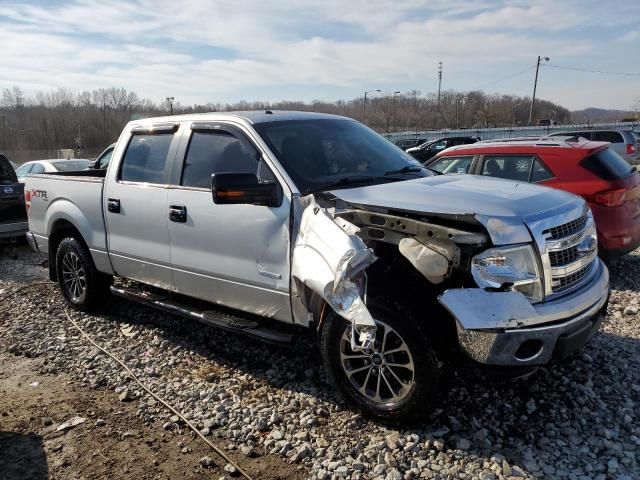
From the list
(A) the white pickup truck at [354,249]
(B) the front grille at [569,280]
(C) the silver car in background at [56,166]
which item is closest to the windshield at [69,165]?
(C) the silver car in background at [56,166]

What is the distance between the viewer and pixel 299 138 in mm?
4137

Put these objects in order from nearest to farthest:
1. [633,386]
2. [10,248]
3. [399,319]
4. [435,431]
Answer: [399,319] → [435,431] → [633,386] → [10,248]

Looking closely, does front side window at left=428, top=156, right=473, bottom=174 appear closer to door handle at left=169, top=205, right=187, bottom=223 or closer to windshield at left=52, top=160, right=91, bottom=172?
door handle at left=169, top=205, right=187, bottom=223

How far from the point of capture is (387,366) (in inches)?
128

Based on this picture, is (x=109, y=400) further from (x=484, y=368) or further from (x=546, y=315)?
(x=546, y=315)

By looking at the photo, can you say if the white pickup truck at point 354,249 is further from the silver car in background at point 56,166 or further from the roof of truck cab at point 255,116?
the silver car in background at point 56,166

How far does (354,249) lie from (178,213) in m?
1.88

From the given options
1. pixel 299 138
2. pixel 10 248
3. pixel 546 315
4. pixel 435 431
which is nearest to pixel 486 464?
pixel 435 431

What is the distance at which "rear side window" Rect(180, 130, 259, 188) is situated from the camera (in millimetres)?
4000

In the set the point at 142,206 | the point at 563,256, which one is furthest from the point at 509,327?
the point at 142,206

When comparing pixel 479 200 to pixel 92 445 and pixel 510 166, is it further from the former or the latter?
pixel 510 166

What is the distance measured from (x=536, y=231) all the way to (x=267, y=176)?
1.87m

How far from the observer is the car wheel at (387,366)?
3.06 meters

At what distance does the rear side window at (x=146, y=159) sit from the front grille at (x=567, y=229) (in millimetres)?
3107
